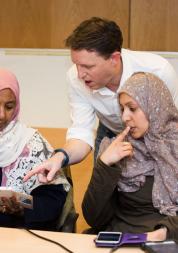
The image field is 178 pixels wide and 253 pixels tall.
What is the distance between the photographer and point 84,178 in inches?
106

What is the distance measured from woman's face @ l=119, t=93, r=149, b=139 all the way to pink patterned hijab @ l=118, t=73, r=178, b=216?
15mm

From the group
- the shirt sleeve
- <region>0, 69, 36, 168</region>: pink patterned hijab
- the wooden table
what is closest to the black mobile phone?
the wooden table

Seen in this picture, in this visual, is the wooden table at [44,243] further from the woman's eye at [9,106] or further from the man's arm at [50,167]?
the woman's eye at [9,106]

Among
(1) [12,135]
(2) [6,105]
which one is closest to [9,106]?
(2) [6,105]

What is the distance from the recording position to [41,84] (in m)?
3.82

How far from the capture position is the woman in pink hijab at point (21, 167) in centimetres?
173

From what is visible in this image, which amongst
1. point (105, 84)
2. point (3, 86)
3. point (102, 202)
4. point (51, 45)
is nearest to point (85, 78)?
point (105, 84)

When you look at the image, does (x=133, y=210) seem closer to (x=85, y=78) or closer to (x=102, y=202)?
(x=102, y=202)

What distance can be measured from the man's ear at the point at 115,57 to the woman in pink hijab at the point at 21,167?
40cm

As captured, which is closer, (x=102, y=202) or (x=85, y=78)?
(x=102, y=202)

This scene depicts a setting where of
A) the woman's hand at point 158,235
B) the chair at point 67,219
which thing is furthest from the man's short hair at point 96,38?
the woman's hand at point 158,235

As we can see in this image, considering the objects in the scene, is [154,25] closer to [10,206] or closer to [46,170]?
[46,170]

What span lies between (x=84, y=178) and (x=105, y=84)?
2.95ft

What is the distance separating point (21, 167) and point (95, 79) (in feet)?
1.49
